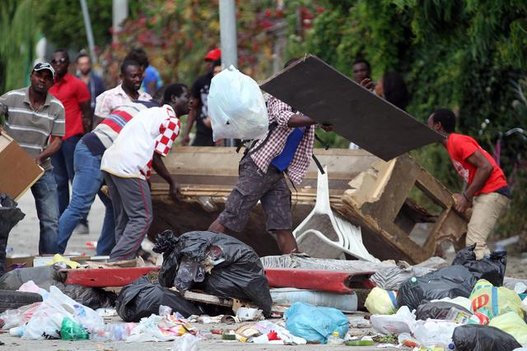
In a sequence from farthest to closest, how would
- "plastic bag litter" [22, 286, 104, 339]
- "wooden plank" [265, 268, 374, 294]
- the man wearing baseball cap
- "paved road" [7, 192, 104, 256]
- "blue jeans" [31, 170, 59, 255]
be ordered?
1. the man wearing baseball cap
2. "paved road" [7, 192, 104, 256]
3. "blue jeans" [31, 170, 59, 255]
4. "wooden plank" [265, 268, 374, 294]
5. "plastic bag litter" [22, 286, 104, 339]

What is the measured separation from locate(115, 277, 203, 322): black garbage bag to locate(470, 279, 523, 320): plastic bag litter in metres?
1.74

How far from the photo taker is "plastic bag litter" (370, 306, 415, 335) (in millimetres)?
7504

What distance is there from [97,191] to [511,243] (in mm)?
4408

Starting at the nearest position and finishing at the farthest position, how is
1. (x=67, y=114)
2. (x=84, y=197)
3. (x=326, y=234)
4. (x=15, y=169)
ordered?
1. (x=15, y=169)
2. (x=326, y=234)
3. (x=84, y=197)
4. (x=67, y=114)

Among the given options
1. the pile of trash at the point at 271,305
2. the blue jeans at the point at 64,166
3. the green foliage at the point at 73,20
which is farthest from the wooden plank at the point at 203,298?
the green foliage at the point at 73,20

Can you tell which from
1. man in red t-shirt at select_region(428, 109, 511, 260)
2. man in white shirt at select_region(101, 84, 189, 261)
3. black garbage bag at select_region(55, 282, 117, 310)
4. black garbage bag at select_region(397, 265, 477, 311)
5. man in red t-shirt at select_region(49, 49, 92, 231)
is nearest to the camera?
black garbage bag at select_region(397, 265, 477, 311)

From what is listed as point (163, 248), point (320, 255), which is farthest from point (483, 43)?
point (163, 248)

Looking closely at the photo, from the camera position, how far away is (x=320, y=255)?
10.3 m

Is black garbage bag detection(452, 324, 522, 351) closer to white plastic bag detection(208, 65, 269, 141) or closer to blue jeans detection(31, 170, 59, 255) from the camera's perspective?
white plastic bag detection(208, 65, 269, 141)

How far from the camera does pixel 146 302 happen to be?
8125mm

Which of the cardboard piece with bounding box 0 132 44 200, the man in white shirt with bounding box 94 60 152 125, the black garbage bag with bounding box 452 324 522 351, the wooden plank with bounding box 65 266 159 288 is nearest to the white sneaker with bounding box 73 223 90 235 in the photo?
the man in white shirt with bounding box 94 60 152 125

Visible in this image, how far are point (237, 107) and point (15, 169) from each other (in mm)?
1874

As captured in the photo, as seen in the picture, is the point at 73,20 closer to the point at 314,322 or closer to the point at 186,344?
the point at 314,322

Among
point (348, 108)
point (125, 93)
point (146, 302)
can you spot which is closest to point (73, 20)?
point (125, 93)
